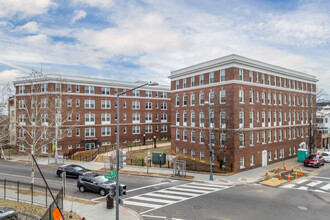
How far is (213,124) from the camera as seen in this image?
32312 mm

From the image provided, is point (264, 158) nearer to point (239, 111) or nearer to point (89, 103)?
point (239, 111)

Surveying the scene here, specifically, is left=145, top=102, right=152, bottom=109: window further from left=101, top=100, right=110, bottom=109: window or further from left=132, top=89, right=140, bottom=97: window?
left=101, top=100, right=110, bottom=109: window

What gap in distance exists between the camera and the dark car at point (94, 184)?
19359 millimetres

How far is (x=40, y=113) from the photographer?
111ft

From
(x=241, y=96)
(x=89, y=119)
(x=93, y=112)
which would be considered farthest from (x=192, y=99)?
(x=89, y=119)

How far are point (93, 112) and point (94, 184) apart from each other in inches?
1229

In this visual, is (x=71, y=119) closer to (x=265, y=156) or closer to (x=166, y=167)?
(x=166, y=167)

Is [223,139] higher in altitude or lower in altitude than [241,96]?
lower

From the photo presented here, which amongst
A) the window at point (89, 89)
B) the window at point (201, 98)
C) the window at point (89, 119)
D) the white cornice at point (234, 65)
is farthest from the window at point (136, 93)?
the window at point (201, 98)

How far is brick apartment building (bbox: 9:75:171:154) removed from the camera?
1662 inches

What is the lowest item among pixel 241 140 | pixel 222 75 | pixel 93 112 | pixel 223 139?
pixel 241 140

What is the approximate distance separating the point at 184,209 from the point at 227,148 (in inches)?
612

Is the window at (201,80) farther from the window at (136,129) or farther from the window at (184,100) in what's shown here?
the window at (136,129)

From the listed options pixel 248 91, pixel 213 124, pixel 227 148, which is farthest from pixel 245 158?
pixel 248 91
